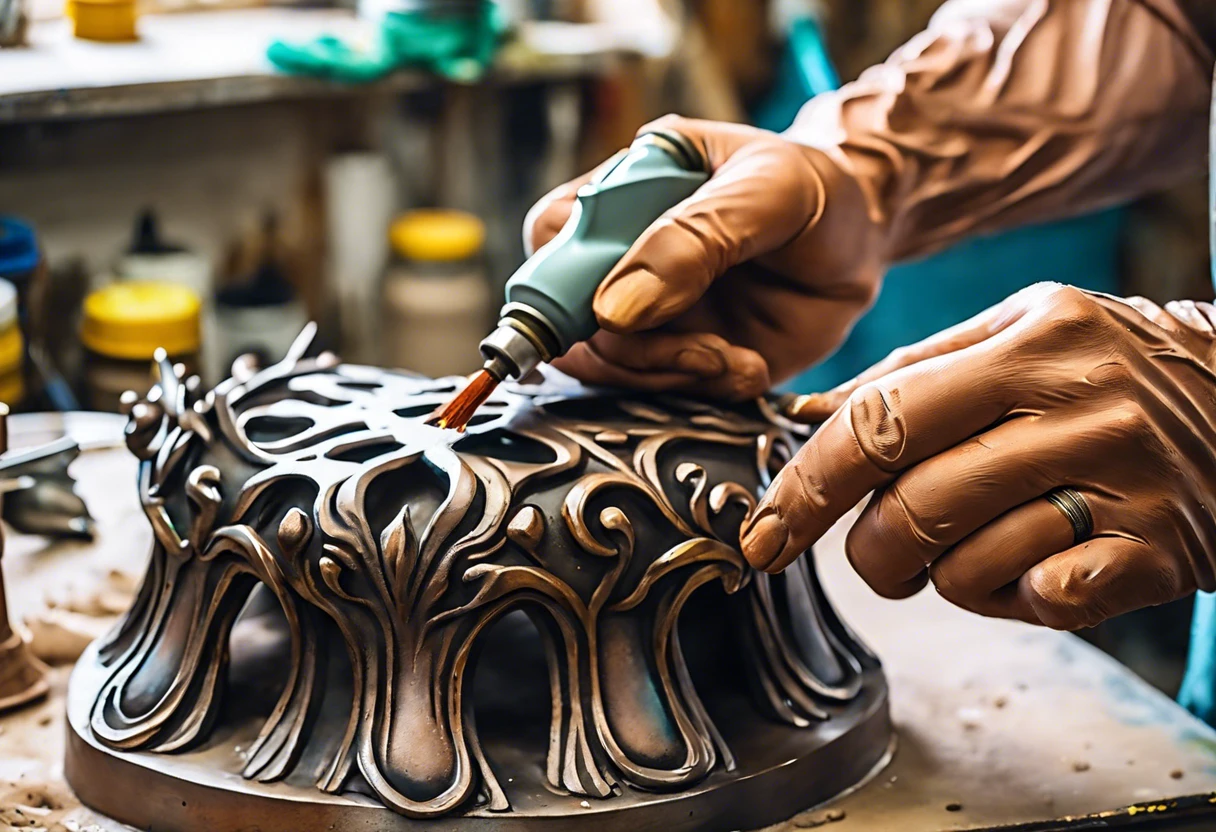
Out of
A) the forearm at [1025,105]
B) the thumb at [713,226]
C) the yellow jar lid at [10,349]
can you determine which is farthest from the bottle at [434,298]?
the thumb at [713,226]

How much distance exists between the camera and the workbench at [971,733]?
46.9 inches

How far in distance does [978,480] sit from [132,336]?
168cm

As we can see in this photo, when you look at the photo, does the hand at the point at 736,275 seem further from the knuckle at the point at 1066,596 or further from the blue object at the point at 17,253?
the blue object at the point at 17,253

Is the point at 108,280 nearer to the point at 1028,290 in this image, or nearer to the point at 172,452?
the point at 172,452

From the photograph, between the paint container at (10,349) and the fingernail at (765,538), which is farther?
the paint container at (10,349)

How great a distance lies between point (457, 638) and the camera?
1.11m

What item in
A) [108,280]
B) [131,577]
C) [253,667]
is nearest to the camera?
[253,667]

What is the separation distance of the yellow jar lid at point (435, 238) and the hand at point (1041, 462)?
1.96m

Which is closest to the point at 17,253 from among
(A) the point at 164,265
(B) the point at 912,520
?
(A) the point at 164,265

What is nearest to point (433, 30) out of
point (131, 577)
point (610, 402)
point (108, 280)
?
point (108, 280)

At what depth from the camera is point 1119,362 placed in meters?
1.04

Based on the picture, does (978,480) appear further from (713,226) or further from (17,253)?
(17,253)

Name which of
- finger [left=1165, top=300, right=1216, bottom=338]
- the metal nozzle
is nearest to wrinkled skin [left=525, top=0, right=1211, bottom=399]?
the metal nozzle

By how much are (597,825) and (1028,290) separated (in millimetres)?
520
